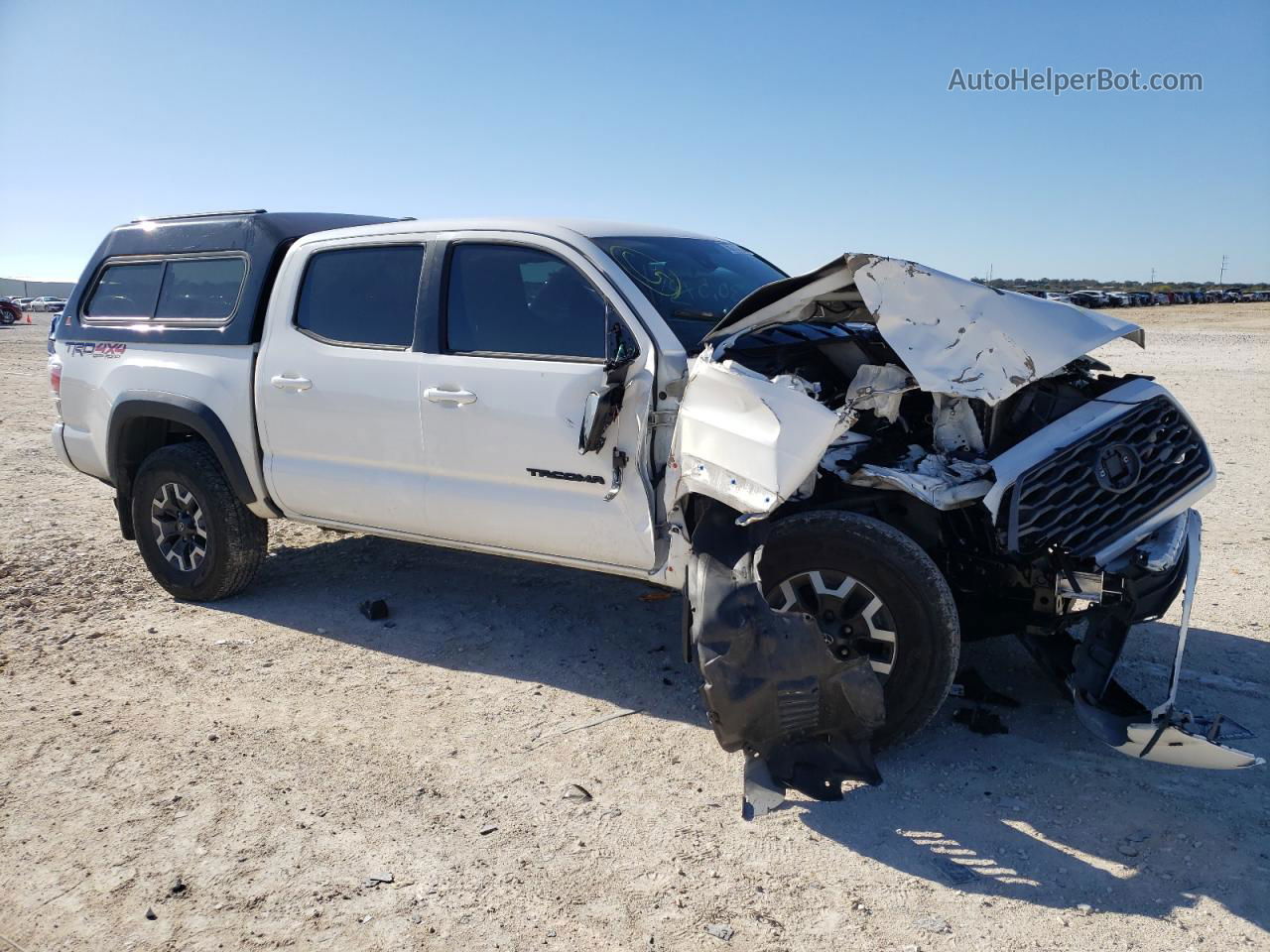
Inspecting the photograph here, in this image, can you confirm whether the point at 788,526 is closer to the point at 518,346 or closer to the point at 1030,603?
the point at 1030,603

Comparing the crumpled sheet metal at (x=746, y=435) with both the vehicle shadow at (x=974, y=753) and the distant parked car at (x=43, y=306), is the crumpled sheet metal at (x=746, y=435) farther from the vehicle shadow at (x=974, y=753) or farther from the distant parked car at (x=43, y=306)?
the distant parked car at (x=43, y=306)

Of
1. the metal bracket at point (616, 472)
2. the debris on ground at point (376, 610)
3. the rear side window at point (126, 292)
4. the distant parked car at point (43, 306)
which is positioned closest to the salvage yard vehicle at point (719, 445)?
the metal bracket at point (616, 472)

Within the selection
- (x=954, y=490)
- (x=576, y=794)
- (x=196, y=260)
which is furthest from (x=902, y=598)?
(x=196, y=260)

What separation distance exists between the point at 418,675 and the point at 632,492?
1.44 metres

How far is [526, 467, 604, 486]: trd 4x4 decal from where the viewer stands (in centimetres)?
415

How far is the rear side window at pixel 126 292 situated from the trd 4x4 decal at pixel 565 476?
116 inches

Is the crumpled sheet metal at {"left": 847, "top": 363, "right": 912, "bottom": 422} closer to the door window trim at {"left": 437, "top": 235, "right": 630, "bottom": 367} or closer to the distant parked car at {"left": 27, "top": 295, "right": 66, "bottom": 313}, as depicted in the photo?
the door window trim at {"left": 437, "top": 235, "right": 630, "bottom": 367}

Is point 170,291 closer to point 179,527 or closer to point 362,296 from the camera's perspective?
point 179,527

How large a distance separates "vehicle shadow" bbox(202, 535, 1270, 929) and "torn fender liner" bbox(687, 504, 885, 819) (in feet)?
0.57

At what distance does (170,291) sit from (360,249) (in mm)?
1481

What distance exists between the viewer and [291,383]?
4.94 meters

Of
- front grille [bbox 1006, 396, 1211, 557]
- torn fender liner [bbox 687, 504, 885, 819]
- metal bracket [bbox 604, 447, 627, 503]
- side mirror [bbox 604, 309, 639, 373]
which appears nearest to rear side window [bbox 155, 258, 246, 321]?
side mirror [bbox 604, 309, 639, 373]

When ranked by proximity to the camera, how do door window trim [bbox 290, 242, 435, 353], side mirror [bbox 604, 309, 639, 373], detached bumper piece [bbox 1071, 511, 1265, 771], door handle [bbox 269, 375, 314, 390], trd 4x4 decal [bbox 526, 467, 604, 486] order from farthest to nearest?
door handle [bbox 269, 375, 314, 390], door window trim [bbox 290, 242, 435, 353], trd 4x4 decal [bbox 526, 467, 604, 486], side mirror [bbox 604, 309, 639, 373], detached bumper piece [bbox 1071, 511, 1265, 771]

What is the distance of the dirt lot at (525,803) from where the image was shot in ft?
9.33
